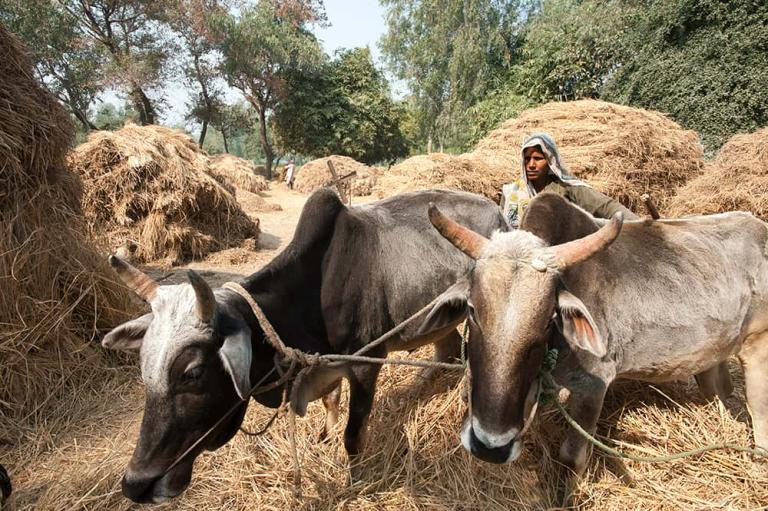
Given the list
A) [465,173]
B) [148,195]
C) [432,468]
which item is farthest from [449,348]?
[148,195]

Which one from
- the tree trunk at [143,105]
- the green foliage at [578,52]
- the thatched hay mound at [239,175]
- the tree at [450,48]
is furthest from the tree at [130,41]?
the green foliage at [578,52]

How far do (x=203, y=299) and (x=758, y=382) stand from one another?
3.51 metres

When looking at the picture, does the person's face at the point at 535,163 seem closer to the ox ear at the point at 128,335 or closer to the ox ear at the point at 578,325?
the ox ear at the point at 578,325

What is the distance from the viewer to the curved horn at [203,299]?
177 centimetres

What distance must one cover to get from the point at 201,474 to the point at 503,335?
8.58 ft

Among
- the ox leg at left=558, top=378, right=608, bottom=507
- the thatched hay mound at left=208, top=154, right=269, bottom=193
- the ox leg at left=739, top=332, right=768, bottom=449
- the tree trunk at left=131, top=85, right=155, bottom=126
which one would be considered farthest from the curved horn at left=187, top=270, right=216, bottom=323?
the tree trunk at left=131, top=85, right=155, bottom=126

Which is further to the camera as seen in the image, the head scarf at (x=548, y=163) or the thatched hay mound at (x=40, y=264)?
the thatched hay mound at (x=40, y=264)

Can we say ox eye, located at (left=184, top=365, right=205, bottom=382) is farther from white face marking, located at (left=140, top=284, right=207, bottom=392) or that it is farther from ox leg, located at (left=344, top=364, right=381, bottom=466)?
ox leg, located at (left=344, top=364, right=381, bottom=466)

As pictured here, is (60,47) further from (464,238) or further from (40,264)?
(464,238)

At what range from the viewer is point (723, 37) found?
11.8 m

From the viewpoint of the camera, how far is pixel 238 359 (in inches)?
74.6

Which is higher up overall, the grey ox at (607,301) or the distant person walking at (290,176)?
the distant person walking at (290,176)

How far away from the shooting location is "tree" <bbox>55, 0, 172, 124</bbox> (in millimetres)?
19719

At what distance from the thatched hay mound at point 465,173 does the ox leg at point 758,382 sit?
4176 millimetres
